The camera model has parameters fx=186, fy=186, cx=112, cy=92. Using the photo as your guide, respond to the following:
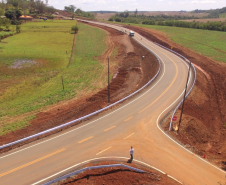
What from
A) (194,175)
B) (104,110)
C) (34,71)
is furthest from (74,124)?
(34,71)

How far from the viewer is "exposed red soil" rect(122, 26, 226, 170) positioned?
2125 centimetres

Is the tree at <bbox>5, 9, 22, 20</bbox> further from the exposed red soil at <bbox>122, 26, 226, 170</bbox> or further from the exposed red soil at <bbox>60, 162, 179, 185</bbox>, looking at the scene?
the exposed red soil at <bbox>60, 162, 179, 185</bbox>

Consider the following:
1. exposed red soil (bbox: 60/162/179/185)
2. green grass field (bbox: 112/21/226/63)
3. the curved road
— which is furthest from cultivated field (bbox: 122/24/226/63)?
exposed red soil (bbox: 60/162/179/185)

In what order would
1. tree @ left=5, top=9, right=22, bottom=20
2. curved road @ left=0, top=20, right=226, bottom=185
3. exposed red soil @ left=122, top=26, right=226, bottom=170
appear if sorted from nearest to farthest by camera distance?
curved road @ left=0, top=20, right=226, bottom=185 < exposed red soil @ left=122, top=26, right=226, bottom=170 < tree @ left=5, top=9, right=22, bottom=20

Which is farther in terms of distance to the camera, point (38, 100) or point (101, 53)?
point (101, 53)

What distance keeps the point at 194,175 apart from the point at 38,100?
26.2 m

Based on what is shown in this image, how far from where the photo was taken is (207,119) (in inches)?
1089

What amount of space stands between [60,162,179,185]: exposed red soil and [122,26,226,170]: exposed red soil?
616 cm

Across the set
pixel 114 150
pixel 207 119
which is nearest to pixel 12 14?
pixel 114 150

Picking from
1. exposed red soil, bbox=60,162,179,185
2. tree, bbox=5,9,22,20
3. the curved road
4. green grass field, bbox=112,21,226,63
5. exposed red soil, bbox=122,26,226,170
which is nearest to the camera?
exposed red soil, bbox=60,162,179,185

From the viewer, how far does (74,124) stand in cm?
2348

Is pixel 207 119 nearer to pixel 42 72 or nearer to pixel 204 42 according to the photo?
pixel 42 72

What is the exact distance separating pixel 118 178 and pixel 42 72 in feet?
123

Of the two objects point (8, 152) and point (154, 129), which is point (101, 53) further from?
point (8, 152)
